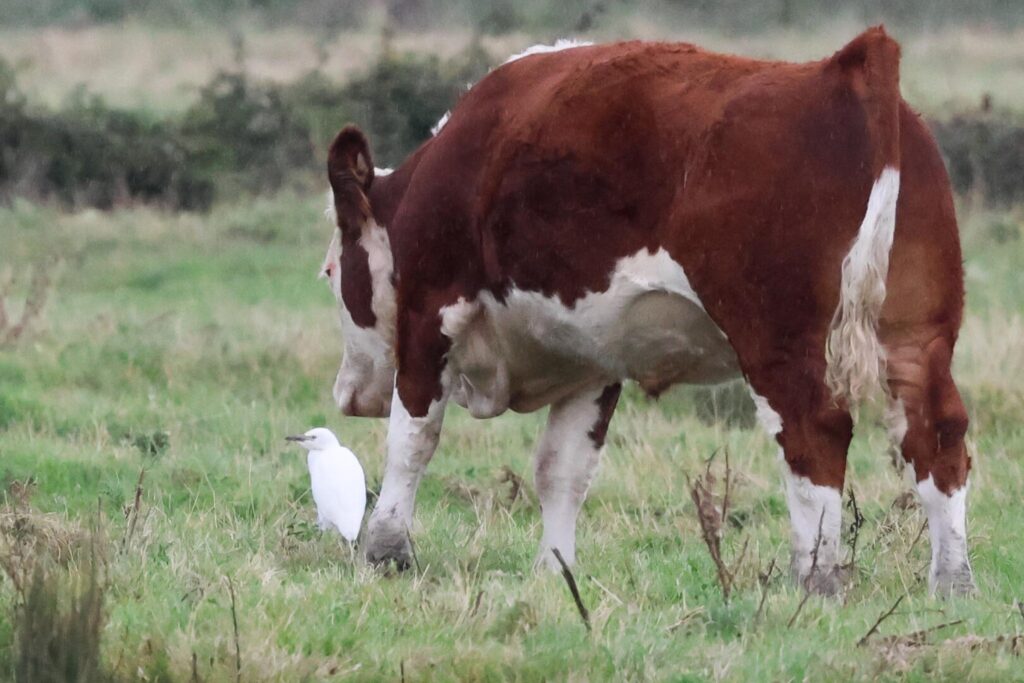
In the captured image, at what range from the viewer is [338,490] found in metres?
7.50

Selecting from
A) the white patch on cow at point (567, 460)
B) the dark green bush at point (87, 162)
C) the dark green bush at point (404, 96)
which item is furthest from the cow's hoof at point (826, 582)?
the dark green bush at point (87, 162)

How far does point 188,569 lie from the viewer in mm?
6086

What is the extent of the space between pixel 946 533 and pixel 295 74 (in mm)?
20343

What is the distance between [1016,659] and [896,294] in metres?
1.16

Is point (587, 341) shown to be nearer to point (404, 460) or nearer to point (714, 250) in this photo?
point (714, 250)

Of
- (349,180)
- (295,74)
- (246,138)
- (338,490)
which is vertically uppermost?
(295,74)

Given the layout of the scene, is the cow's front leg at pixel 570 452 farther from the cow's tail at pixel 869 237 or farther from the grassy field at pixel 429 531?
the cow's tail at pixel 869 237

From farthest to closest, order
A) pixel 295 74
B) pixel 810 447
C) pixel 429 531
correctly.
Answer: pixel 295 74 < pixel 429 531 < pixel 810 447

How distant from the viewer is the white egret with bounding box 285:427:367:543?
7312 millimetres

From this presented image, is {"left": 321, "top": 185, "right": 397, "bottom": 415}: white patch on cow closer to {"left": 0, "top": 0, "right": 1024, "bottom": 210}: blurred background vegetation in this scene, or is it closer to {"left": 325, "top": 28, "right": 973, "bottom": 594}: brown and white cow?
{"left": 325, "top": 28, "right": 973, "bottom": 594}: brown and white cow

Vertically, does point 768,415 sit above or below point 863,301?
below

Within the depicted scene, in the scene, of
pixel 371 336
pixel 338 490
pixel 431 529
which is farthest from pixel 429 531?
pixel 371 336

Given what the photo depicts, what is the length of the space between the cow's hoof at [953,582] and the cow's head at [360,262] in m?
2.34

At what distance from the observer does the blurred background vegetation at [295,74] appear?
2109 cm
